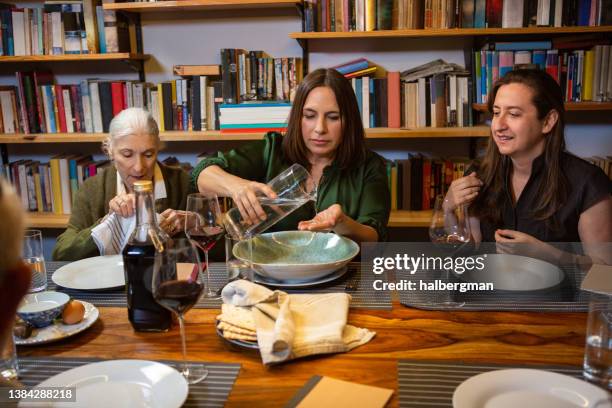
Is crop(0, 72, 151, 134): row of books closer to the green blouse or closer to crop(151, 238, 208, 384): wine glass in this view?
the green blouse

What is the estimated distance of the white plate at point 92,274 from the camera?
4.23ft

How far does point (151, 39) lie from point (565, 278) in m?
2.49

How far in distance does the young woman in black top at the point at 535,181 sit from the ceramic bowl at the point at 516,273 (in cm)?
35

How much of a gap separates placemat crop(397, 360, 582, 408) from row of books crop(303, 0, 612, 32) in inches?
82.1

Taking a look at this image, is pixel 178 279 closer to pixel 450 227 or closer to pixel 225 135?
pixel 450 227

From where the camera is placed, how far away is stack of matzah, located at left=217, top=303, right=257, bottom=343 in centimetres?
100

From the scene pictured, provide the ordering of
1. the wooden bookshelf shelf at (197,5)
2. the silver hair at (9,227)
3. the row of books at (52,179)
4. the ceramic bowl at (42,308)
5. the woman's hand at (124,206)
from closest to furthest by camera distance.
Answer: the silver hair at (9,227), the ceramic bowl at (42,308), the woman's hand at (124,206), the wooden bookshelf shelf at (197,5), the row of books at (52,179)

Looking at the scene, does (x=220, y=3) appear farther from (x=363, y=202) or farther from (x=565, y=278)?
(x=565, y=278)

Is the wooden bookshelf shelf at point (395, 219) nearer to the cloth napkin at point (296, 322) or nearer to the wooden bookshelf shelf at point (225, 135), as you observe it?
the wooden bookshelf shelf at point (225, 135)

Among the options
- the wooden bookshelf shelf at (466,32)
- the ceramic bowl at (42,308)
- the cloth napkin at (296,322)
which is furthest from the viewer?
the wooden bookshelf shelf at (466,32)

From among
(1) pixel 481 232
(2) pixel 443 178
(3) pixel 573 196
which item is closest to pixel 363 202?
(1) pixel 481 232

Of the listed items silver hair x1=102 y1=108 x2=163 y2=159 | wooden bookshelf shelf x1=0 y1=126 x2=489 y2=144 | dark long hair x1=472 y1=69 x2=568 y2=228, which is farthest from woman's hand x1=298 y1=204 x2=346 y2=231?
wooden bookshelf shelf x1=0 y1=126 x2=489 y2=144

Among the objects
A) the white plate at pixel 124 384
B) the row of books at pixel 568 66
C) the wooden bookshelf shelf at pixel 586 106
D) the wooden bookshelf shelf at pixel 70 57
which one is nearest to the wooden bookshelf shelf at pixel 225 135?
the wooden bookshelf shelf at pixel 586 106

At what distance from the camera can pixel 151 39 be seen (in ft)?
10.0
